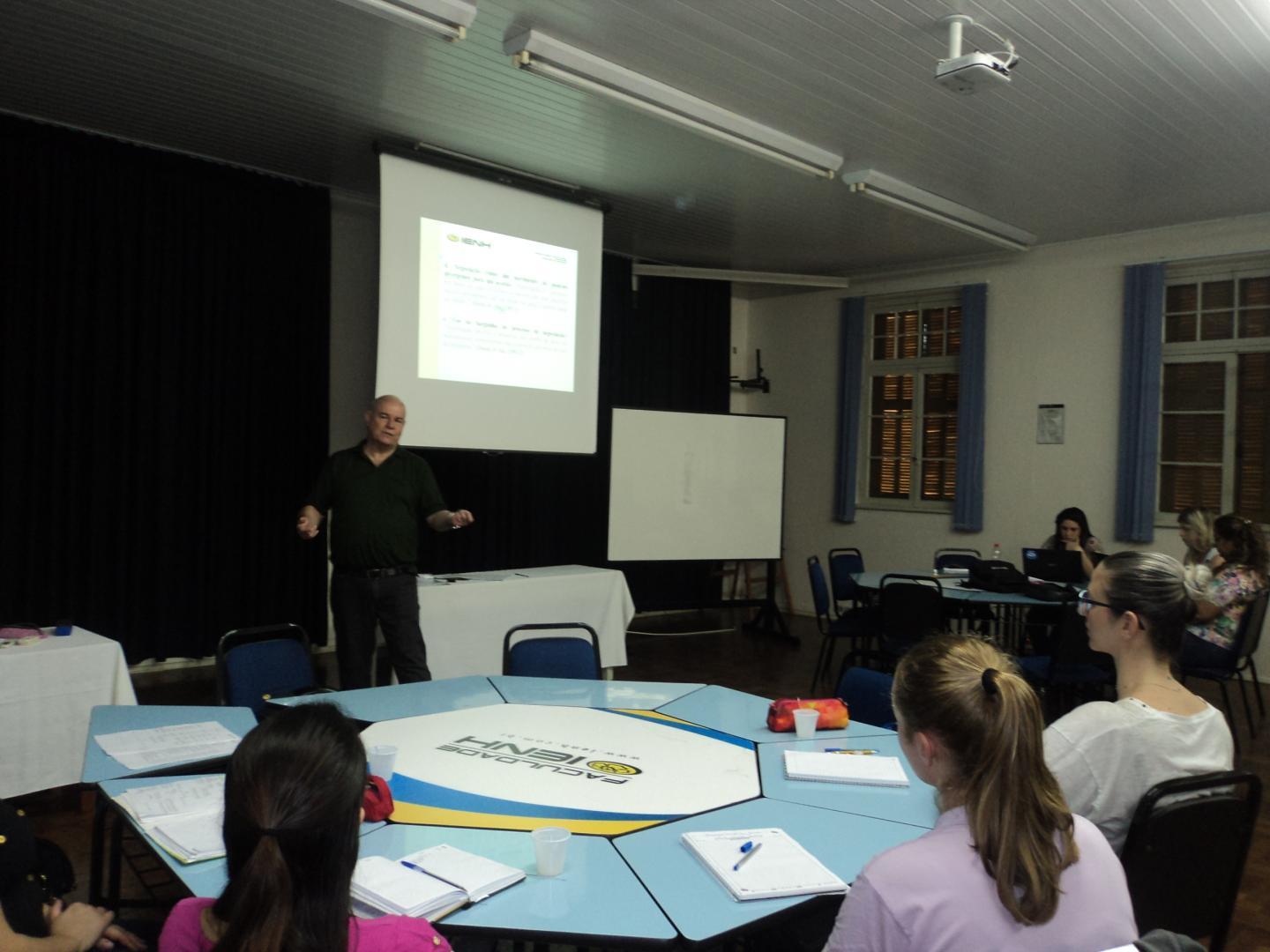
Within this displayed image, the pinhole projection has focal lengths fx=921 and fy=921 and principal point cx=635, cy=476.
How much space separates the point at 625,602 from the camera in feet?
19.7

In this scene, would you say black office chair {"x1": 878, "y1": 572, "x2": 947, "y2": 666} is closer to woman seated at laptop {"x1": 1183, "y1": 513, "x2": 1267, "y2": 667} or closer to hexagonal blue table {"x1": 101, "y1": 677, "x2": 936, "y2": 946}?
woman seated at laptop {"x1": 1183, "y1": 513, "x2": 1267, "y2": 667}

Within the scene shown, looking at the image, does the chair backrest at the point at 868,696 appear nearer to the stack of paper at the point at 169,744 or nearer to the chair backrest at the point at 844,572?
the stack of paper at the point at 169,744

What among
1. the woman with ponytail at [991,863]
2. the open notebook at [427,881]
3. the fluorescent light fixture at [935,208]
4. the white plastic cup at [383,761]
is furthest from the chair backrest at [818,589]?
the woman with ponytail at [991,863]

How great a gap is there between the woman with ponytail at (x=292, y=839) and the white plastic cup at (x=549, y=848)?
45 centimetres

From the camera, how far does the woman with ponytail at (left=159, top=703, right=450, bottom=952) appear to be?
1037mm

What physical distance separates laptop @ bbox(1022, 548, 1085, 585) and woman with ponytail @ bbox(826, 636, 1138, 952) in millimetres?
4488

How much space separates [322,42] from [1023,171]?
4.03 metres

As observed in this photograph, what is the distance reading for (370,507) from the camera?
4137mm

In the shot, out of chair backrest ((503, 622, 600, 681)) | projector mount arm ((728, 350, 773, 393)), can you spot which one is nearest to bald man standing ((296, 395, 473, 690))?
chair backrest ((503, 622, 600, 681))

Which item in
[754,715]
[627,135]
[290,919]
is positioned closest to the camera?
[290,919]

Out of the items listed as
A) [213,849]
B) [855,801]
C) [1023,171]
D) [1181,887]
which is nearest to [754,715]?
[855,801]

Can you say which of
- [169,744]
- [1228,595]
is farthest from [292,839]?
[1228,595]

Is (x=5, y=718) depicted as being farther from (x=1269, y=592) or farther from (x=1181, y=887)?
(x=1269, y=592)

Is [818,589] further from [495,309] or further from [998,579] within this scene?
[495,309]
